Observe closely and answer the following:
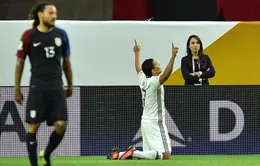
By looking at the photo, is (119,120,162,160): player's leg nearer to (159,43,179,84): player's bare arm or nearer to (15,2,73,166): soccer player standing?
(159,43,179,84): player's bare arm

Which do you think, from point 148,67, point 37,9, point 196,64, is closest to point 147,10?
point 196,64

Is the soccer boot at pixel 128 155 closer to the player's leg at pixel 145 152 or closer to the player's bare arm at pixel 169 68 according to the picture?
the player's leg at pixel 145 152

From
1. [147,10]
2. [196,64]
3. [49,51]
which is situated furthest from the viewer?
[147,10]

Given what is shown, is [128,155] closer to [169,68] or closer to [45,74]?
[169,68]

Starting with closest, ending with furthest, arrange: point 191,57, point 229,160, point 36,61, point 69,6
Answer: point 36,61
point 229,160
point 191,57
point 69,6

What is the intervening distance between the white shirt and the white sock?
1.80 feet

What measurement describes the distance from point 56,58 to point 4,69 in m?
4.48

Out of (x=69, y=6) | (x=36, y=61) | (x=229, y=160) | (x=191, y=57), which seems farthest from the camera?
(x=69, y=6)

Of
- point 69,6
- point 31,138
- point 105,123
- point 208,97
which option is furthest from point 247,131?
point 31,138

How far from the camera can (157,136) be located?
12484mm

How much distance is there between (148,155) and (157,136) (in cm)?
37

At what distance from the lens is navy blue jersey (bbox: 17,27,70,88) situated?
933 cm

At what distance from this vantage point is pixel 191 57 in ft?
44.7

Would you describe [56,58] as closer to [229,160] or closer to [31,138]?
[31,138]
